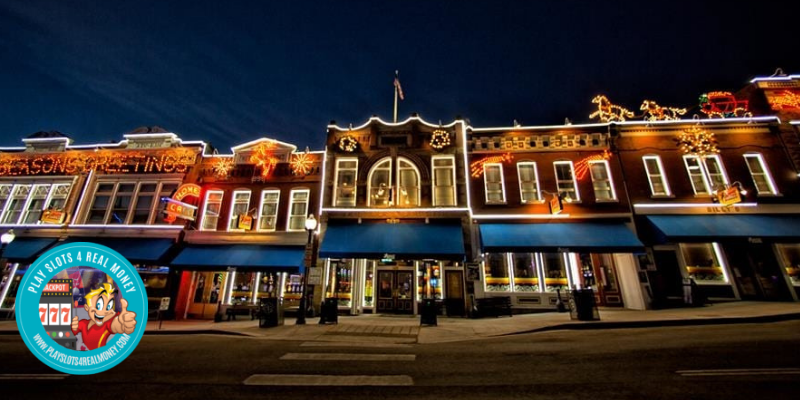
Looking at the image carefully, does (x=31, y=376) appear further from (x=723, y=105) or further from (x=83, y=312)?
(x=723, y=105)

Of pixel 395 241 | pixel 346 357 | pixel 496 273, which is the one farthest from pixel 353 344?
pixel 496 273

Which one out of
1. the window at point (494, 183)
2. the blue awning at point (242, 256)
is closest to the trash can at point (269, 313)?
the blue awning at point (242, 256)

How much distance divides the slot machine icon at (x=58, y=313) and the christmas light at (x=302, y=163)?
15.3m

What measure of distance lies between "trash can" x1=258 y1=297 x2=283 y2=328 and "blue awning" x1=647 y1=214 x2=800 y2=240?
17.8m

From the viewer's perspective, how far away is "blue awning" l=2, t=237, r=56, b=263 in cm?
1647

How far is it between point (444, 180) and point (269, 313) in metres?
11.0

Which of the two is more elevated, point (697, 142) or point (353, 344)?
point (697, 142)

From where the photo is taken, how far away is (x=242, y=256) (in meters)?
16.1

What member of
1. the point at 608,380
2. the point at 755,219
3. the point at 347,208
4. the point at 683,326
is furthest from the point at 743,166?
the point at 347,208

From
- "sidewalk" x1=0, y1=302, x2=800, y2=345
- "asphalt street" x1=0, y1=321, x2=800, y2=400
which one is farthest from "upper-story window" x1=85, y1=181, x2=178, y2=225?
"asphalt street" x1=0, y1=321, x2=800, y2=400

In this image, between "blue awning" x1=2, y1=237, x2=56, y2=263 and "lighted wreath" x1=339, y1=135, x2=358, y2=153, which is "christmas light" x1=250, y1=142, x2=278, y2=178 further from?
"blue awning" x1=2, y1=237, x2=56, y2=263

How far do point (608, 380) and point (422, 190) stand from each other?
12865 millimetres

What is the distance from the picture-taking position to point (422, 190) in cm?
1708

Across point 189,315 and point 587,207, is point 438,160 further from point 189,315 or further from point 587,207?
point 189,315
